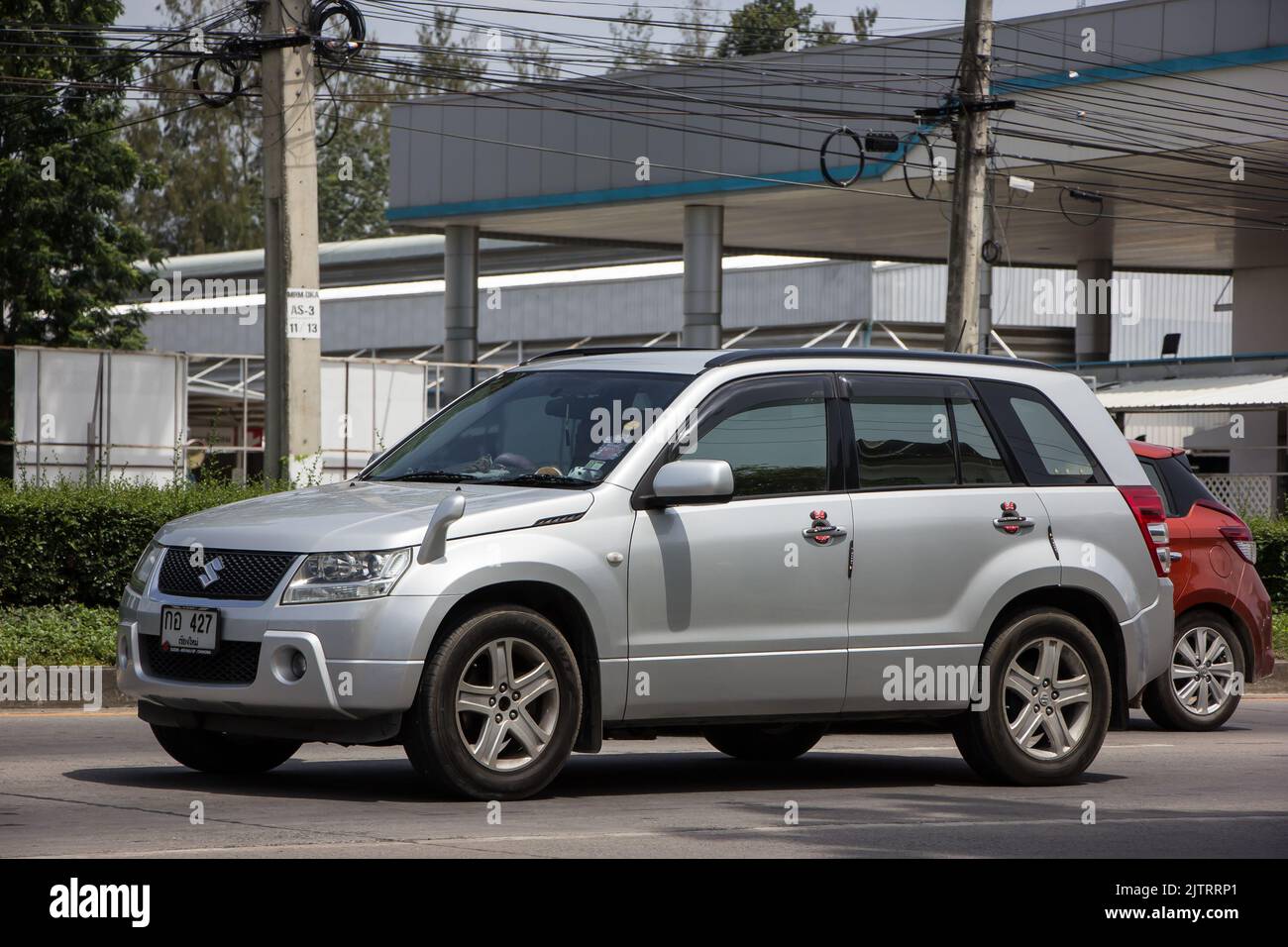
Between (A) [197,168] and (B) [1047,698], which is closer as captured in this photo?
(B) [1047,698]

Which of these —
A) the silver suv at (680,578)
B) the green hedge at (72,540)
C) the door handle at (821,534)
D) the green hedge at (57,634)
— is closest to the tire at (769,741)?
the silver suv at (680,578)

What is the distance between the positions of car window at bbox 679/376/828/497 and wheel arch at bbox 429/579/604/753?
34.7 inches

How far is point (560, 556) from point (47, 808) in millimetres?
2314

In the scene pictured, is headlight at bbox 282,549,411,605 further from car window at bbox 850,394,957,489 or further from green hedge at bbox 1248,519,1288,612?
green hedge at bbox 1248,519,1288,612

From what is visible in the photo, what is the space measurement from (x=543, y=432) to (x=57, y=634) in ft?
24.6

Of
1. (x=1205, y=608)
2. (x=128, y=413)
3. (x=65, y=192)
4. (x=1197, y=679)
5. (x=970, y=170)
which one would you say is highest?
(x=65, y=192)

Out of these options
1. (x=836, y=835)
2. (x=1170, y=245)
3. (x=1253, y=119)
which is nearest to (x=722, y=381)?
(x=836, y=835)

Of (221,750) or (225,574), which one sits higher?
(225,574)

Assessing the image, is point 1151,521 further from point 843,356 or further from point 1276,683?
point 1276,683

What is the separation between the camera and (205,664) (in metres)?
7.95

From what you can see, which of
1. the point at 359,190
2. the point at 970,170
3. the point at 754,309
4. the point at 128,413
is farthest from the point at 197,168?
the point at 970,170

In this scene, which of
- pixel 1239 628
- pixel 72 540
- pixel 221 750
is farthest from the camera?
pixel 72 540
